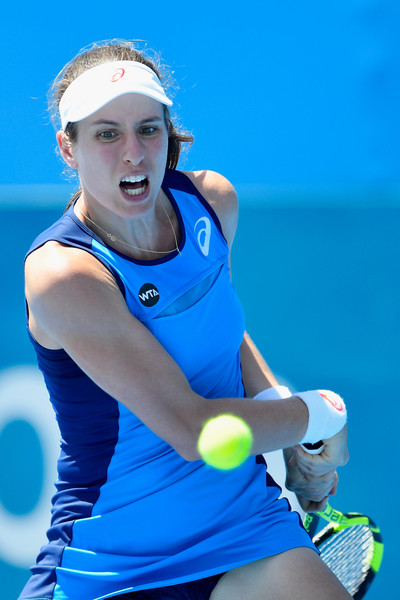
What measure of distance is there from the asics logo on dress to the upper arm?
2.7 inches

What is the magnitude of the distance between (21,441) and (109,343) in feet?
4.70

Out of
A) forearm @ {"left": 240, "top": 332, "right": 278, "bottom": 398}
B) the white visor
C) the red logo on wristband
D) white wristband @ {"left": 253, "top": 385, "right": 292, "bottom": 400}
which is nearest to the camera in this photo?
the white visor

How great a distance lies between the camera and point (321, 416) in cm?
172

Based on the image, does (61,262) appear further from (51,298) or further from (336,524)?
(336,524)

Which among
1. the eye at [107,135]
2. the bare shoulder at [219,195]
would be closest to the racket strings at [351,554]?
the bare shoulder at [219,195]

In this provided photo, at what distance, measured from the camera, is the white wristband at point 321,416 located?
172 cm

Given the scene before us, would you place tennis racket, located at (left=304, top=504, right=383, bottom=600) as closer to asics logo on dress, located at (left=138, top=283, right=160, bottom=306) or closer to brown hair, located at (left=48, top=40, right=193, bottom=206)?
asics logo on dress, located at (left=138, top=283, right=160, bottom=306)

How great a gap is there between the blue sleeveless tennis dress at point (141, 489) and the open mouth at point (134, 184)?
12 centimetres

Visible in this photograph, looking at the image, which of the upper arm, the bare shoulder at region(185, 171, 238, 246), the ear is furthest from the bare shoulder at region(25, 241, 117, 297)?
the bare shoulder at region(185, 171, 238, 246)

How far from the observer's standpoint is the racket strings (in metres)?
2.57

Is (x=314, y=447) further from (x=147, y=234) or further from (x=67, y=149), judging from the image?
(x=67, y=149)

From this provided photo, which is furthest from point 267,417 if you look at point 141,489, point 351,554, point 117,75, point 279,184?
point 279,184

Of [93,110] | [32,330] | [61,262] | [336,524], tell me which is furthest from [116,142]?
[336,524]

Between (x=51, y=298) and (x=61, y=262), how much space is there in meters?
0.07
